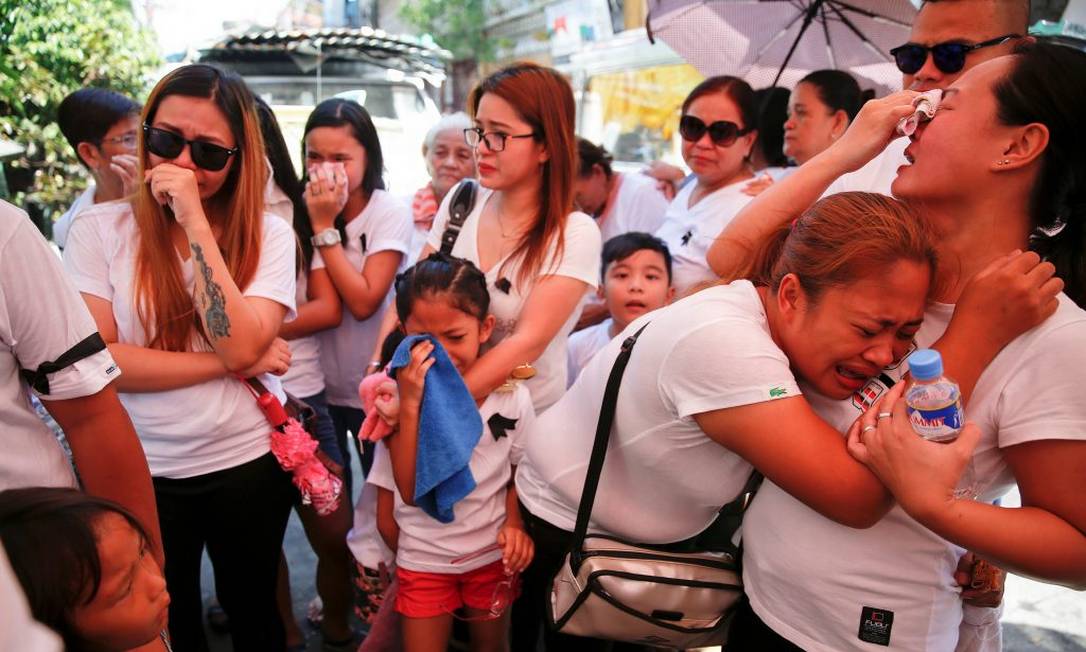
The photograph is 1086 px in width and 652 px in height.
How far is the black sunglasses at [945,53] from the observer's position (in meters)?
2.04

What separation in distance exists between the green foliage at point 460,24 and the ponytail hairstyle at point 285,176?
15.7 metres

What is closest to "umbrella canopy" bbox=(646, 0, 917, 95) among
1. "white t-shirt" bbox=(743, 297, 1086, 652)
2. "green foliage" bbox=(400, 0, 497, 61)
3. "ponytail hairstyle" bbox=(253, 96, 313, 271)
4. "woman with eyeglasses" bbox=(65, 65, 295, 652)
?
"ponytail hairstyle" bbox=(253, 96, 313, 271)

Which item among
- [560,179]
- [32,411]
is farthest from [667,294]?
[32,411]

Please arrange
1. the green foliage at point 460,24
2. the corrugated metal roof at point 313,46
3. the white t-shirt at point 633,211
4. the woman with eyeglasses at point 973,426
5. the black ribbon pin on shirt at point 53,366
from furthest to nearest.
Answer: the green foliage at point 460,24 < the corrugated metal roof at point 313,46 < the white t-shirt at point 633,211 < the black ribbon pin on shirt at point 53,366 < the woman with eyeglasses at point 973,426

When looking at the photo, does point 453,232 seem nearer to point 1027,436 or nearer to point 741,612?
point 741,612

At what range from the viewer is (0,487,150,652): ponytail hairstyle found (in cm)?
105

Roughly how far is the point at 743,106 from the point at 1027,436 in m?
2.22

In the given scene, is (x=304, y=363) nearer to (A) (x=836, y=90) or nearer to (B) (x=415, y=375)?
(B) (x=415, y=375)

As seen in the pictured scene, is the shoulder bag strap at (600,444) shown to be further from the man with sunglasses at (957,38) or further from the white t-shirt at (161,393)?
the man with sunglasses at (957,38)

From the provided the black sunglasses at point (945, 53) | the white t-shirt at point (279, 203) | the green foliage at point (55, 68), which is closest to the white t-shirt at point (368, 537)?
the white t-shirt at point (279, 203)

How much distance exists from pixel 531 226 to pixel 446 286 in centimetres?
42

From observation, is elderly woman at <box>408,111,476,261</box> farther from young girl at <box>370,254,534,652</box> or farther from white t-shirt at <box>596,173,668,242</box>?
young girl at <box>370,254,534,652</box>

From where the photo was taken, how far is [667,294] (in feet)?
9.65

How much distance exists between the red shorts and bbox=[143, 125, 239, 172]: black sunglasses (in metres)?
1.25
